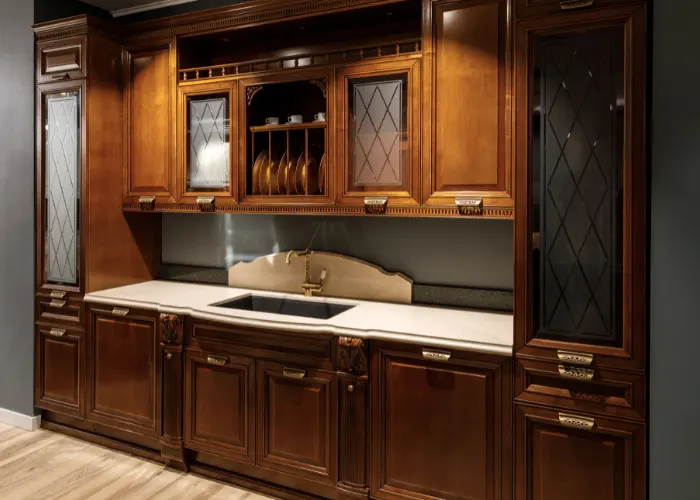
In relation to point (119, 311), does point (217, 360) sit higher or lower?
lower

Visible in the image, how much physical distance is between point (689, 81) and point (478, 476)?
64.1 inches

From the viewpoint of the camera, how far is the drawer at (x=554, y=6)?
74.5 inches

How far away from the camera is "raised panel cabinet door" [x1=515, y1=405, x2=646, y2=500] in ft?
6.17

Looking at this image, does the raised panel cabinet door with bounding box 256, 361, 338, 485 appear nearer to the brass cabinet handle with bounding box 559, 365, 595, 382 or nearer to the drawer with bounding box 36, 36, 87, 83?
the brass cabinet handle with bounding box 559, 365, 595, 382

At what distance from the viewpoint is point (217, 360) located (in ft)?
8.75

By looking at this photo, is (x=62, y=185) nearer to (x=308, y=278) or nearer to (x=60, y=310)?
(x=60, y=310)

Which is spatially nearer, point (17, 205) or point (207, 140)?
point (207, 140)

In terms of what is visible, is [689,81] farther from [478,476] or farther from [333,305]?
[333,305]

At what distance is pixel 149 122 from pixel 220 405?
1.72 m

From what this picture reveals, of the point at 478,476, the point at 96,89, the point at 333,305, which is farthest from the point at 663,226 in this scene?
the point at 96,89

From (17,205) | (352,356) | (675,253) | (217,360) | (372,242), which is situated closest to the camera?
(675,253)

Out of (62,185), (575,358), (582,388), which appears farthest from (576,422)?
(62,185)

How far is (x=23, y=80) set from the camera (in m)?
3.32

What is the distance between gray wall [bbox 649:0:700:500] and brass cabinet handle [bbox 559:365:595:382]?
20cm
